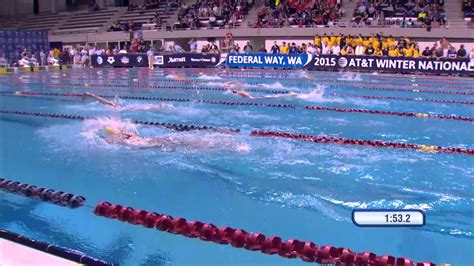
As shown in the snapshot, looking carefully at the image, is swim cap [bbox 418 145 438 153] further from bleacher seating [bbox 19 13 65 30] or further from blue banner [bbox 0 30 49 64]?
bleacher seating [bbox 19 13 65 30]

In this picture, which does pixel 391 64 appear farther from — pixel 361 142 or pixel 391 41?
pixel 361 142

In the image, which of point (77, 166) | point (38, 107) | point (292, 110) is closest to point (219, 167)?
point (77, 166)

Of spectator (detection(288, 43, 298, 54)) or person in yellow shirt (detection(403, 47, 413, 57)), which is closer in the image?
person in yellow shirt (detection(403, 47, 413, 57))

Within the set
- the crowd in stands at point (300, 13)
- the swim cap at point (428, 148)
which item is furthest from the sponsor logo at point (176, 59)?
the swim cap at point (428, 148)

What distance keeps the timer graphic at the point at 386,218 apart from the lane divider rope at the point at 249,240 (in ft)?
1.47

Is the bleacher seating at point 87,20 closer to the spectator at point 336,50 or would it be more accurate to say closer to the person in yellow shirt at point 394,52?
the spectator at point 336,50

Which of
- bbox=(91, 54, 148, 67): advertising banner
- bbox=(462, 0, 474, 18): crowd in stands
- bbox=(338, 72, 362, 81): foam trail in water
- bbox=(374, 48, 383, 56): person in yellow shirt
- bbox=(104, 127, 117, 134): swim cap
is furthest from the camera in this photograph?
bbox=(91, 54, 148, 67): advertising banner

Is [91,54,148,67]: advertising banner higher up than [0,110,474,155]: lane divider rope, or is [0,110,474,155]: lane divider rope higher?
[91,54,148,67]: advertising banner

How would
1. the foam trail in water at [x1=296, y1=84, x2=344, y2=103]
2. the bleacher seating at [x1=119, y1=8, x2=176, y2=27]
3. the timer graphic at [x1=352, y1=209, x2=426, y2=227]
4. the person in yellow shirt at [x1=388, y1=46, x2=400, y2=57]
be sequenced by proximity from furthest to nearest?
1. the bleacher seating at [x1=119, y1=8, x2=176, y2=27]
2. the person in yellow shirt at [x1=388, y1=46, x2=400, y2=57]
3. the foam trail in water at [x1=296, y1=84, x2=344, y2=103]
4. the timer graphic at [x1=352, y1=209, x2=426, y2=227]

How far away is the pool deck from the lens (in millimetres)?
2768

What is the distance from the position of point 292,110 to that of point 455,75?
10250 mm

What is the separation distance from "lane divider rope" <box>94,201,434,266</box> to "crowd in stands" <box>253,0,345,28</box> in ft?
67.5

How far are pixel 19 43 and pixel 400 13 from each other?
18.9 metres

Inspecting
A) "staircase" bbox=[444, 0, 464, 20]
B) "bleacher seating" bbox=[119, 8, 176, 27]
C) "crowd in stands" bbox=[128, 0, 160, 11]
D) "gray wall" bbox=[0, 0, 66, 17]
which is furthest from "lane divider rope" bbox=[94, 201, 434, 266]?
"gray wall" bbox=[0, 0, 66, 17]
